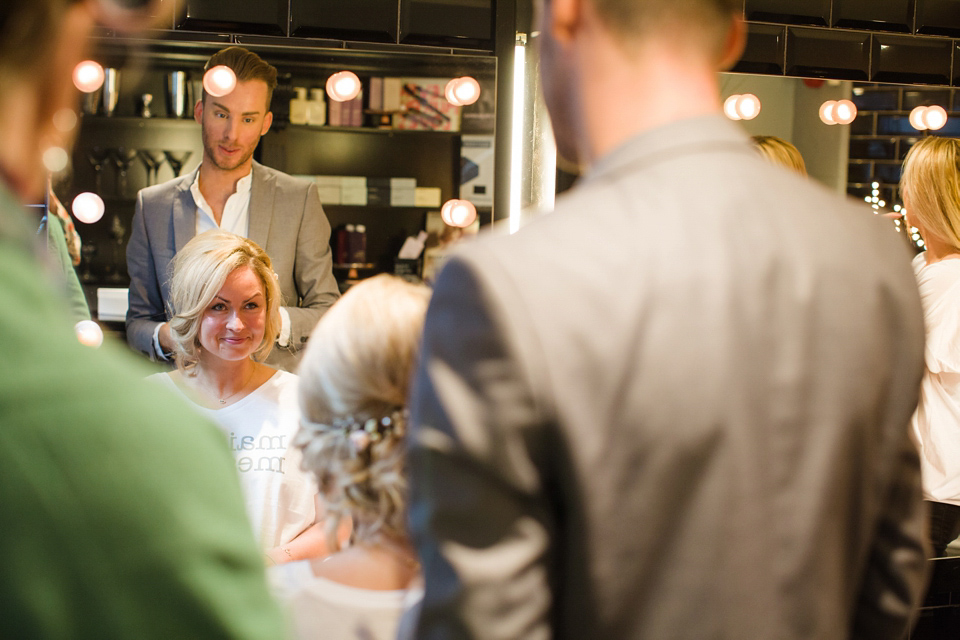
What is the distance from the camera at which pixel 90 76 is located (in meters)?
2.94

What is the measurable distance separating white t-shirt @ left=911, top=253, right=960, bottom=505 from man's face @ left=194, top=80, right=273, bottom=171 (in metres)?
2.27

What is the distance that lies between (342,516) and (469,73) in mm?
2385

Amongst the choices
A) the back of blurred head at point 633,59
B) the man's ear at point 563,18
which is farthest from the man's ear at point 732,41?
the man's ear at point 563,18

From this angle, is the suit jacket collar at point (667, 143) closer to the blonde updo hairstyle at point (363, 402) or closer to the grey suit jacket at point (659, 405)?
the grey suit jacket at point (659, 405)

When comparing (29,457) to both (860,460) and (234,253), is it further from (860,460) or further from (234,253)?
(234,253)

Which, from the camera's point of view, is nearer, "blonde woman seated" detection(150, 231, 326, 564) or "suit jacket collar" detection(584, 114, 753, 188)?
"suit jacket collar" detection(584, 114, 753, 188)

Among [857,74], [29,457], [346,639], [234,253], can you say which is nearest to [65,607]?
[29,457]

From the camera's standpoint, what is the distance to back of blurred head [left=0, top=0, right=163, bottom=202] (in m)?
0.48

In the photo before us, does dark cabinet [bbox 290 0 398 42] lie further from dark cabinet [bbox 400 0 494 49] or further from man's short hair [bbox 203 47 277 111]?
man's short hair [bbox 203 47 277 111]

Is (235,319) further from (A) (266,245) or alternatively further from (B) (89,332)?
(B) (89,332)

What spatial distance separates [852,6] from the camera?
368cm

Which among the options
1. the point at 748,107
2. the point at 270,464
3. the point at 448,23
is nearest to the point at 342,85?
the point at 448,23

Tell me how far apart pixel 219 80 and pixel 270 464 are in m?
1.48

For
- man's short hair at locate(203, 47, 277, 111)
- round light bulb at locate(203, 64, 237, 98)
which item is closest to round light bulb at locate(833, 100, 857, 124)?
man's short hair at locate(203, 47, 277, 111)
